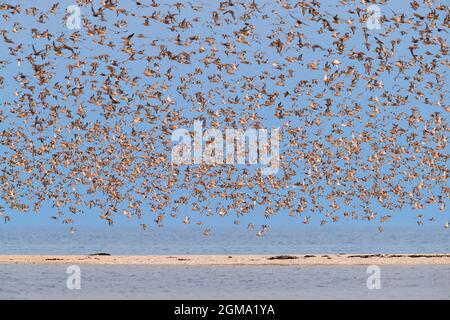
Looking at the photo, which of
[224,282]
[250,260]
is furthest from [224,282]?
[250,260]

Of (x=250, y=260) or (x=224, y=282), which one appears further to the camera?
(x=250, y=260)

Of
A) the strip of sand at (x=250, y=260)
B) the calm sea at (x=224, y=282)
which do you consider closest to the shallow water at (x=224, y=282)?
the calm sea at (x=224, y=282)

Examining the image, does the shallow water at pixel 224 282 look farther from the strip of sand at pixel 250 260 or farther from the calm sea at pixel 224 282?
the strip of sand at pixel 250 260

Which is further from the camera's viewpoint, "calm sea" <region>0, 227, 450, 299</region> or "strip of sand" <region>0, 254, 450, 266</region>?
"strip of sand" <region>0, 254, 450, 266</region>

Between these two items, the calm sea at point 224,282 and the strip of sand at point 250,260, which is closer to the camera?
the calm sea at point 224,282

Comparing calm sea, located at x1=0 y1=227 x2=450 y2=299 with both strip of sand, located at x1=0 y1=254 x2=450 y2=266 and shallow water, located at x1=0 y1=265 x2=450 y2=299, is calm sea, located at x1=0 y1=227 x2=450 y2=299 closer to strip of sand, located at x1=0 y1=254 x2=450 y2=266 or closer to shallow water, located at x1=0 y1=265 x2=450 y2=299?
shallow water, located at x1=0 y1=265 x2=450 y2=299

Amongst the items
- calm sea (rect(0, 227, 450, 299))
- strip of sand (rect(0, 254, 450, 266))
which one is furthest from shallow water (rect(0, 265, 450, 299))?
strip of sand (rect(0, 254, 450, 266))

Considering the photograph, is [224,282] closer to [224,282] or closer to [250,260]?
[224,282]

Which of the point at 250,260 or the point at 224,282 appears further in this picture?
the point at 250,260
